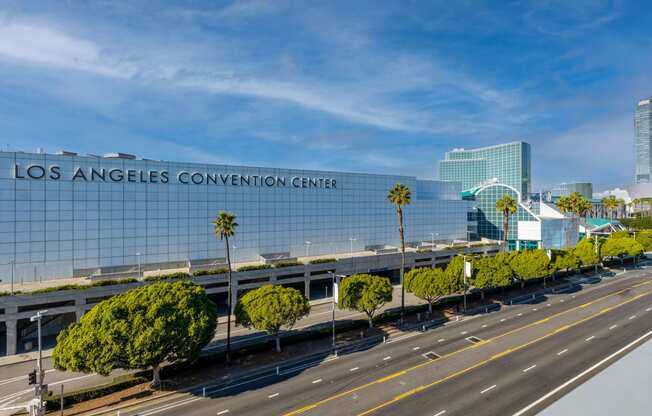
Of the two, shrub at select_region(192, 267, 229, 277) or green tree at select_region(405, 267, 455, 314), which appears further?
shrub at select_region(192, 267, 229, 277)

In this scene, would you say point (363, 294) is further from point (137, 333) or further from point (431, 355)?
point (137, 333)

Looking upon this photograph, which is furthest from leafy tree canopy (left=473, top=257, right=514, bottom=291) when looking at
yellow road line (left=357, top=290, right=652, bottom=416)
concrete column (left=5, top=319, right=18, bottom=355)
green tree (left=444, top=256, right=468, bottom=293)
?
concrete column (left=5, top=319, right=18, bottom=355)

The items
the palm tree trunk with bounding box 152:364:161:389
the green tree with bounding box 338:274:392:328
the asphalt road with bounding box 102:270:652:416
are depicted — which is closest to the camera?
the asphalt road with bounding box 102:270:652:416

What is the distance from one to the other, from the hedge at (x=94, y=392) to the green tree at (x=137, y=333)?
2470 mm

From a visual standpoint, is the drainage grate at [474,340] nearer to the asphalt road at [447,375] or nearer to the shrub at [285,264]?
the asphalt road at [447,375]

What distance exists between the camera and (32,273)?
60812mm

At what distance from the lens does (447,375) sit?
133 feet

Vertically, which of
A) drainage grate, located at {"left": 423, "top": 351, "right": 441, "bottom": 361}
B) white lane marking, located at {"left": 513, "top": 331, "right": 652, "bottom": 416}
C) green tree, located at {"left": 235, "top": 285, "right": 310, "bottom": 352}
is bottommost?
drainage grate, located at {"left": 423, "top": 351, "right": 441, "bottom": 361}

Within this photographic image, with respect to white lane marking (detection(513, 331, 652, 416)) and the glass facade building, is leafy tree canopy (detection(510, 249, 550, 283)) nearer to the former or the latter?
white lane marking (detection(513, 331, 652, 416))

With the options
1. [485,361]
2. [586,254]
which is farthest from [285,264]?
[586,254]

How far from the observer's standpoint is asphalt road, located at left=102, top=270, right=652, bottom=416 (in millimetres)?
34531

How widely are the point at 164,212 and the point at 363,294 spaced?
144 feet

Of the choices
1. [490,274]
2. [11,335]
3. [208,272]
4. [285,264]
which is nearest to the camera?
[11,335]

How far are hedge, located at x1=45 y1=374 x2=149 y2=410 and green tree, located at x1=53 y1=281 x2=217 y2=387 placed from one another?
8.10 feet
